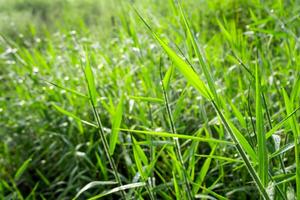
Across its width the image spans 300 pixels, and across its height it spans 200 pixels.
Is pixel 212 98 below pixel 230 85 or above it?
above

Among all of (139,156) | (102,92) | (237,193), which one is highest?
(139,156)

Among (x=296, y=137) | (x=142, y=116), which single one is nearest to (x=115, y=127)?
(x=296, y=137)

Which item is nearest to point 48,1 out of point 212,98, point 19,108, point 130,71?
point 19,108

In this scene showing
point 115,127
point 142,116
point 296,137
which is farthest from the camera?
point 142,116

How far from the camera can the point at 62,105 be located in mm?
2041

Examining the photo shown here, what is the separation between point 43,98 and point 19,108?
22cm

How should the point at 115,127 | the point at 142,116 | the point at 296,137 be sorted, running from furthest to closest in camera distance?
1. the point at 142,116
2. the point at 115,127
3. the point at 296,137

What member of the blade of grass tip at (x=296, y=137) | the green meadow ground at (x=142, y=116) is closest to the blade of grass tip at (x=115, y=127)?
the green meadow ground at (x=142, y=116)

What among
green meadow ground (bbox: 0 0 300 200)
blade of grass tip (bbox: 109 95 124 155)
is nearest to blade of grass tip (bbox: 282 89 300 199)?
green meadow ground (bbox: 0 0 300 200)

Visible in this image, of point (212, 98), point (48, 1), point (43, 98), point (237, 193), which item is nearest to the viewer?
point (212, 98)

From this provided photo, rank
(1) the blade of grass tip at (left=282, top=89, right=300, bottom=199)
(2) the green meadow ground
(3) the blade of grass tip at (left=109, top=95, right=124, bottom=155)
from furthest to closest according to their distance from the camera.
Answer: (2) the green meadow ground, (3) the blade of grass tip at (left=109, top=95, right=124, bottom=155), (1) the blade of grass tip at (left=282, top=89, right=300, bottom=199)

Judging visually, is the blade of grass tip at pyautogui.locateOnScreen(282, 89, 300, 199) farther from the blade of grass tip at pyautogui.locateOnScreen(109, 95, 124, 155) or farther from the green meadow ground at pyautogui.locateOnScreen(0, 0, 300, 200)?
the blade of grass tip at pyautogui.locateOnScreen(109, 95, 124, 155)

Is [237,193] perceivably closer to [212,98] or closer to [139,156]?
[139,156]

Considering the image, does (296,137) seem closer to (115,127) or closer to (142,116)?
(115,127)
